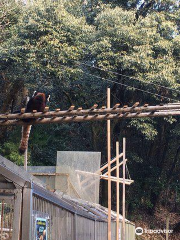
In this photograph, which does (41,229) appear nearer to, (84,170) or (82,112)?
(82,112)

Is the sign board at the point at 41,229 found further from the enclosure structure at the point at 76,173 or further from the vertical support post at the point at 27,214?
the enclosure structure at the point at 76,173

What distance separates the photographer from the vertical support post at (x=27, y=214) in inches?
227

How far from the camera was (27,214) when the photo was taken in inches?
228

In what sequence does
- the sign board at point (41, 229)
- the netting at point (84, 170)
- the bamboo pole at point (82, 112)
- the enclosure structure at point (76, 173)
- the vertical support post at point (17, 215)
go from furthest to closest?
the netting at point (84, 170) → the enclosure structure at point (76, 173) → the bamboo pole at point (82, 112) → the sign board at point (41, 229) → the vertical support post at point (17, 215)

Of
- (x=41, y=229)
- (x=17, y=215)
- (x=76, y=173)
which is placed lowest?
(x=41, y=229)

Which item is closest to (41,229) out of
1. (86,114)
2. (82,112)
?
(82,112)

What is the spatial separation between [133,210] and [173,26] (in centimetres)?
877

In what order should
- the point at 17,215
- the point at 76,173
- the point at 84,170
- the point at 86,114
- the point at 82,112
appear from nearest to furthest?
the point at 17,215 → the point at 82,112 → the point at 86,114 → the point at 76,173 → the point at 84,170

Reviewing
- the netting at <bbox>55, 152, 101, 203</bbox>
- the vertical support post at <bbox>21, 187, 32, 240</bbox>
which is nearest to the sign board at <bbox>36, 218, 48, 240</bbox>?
the vertical support post at <bbox>21, 187, 32, 240</bbox>

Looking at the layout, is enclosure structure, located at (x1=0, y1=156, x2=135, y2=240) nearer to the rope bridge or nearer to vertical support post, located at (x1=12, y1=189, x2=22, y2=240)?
vertical support post, located at (x1=12, y1=189, x2=22, y2=240)

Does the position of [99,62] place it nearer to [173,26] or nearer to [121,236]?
[173,26]

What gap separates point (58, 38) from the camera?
1997cm

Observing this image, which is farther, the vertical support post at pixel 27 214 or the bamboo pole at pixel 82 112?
the bamboo pole at pixel 82 112

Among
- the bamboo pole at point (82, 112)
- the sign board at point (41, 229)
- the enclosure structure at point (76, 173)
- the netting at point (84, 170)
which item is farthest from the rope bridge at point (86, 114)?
the netting at point (84, 170)
